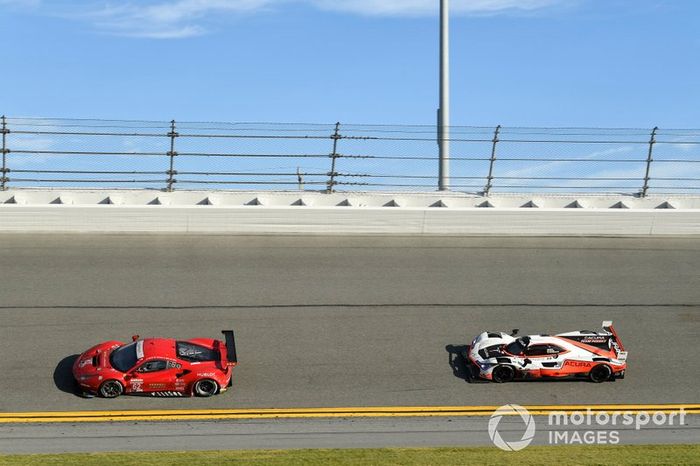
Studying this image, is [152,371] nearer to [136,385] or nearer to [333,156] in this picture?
→ [136,385]

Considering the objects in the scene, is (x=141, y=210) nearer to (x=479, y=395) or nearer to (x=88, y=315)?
(x=88, y=315)

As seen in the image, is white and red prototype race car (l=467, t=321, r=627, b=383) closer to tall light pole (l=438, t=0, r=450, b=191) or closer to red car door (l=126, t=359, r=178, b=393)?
red car door (l=126, t=359, r=178, b=393)

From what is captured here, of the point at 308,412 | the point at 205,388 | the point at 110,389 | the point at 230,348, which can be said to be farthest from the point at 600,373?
the point at 110,389

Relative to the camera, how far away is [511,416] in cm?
1408

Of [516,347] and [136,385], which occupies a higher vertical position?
[516,347]

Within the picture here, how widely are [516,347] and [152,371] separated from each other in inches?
246

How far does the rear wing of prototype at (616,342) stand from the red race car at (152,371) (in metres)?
6.67

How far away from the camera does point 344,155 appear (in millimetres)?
21875

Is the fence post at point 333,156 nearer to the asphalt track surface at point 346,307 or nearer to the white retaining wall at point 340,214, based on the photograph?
the white retaining wall at point 340,214

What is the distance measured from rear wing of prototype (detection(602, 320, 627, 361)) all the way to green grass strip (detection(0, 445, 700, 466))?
2496 mm

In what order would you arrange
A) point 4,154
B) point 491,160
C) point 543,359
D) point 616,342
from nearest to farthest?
1. point 543,359
2. point 616,342
3. point 4,154
4. point 491,160
